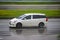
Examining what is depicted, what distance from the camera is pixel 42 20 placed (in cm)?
1291

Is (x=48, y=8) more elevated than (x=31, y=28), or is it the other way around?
(x=48, y=8)

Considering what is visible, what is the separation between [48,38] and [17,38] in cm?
Answer: 133

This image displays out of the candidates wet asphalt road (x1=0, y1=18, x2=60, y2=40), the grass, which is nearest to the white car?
wet asphalt road (x1=0, y1=18, x2=60, y2=40)

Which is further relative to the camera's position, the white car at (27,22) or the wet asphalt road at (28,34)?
the white car at (27,22)

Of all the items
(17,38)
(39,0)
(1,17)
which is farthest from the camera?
(1,17)

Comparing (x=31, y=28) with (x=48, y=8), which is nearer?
(x=31, y=28)

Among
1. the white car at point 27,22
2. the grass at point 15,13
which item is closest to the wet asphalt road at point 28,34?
the white car at point 27,22

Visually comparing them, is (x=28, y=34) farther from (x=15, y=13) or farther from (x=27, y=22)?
(x=15, y=13)

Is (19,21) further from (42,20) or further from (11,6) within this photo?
(11,6)

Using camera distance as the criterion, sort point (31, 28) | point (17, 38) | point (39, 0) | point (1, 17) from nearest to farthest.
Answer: point (17, 38) → point (31, 28) → point (39, 0) → point (1, 17)

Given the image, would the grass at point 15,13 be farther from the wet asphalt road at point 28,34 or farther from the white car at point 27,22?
the wet asphalt road at point 28,34

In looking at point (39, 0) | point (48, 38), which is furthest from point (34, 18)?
point (48, 38)

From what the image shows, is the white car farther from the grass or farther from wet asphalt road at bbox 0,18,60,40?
the grass

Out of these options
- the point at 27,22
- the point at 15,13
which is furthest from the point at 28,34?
the point at 15,13
